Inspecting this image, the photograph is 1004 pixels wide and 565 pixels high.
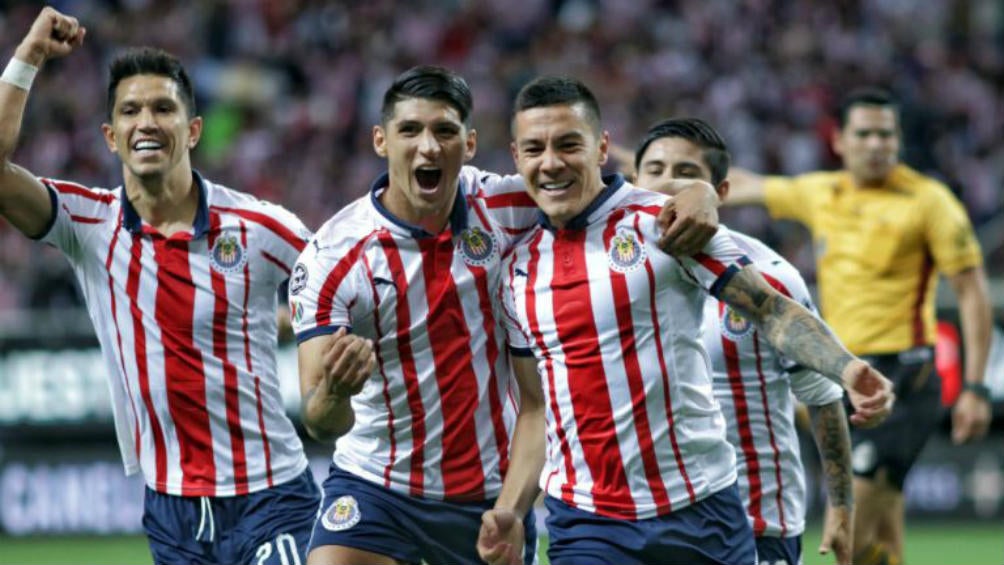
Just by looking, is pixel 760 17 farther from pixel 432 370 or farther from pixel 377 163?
pixel 432 370

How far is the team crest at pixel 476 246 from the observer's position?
5078 mm

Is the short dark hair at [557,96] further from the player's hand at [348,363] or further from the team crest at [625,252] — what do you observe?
the player's hand at [348,363]

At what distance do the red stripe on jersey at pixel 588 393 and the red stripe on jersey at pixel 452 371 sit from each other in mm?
436

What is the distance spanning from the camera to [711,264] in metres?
4.58

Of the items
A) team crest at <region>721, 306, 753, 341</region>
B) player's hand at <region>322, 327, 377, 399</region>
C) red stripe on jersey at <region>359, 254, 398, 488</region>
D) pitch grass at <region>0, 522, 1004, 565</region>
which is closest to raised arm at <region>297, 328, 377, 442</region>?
player's hand at <region>322, 327, 377, 399</region>

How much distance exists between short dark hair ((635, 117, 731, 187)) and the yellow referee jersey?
2.50 metres

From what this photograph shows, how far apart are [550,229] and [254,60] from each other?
12176 mm

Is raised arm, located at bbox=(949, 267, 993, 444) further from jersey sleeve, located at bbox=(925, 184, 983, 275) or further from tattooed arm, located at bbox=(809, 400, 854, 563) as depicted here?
tattooed arm, located at bbox=(809, 400, 854, 563)

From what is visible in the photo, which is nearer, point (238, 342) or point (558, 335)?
point (558, 335)

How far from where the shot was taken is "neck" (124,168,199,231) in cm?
540

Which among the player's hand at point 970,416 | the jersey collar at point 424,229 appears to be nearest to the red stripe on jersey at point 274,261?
the jersey collar at point 424,229

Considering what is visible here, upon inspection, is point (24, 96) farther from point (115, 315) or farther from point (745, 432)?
point (745, 432)

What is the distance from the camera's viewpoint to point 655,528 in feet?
15.3

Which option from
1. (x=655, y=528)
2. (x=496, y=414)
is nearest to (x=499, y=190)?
(x=496, y=414)
